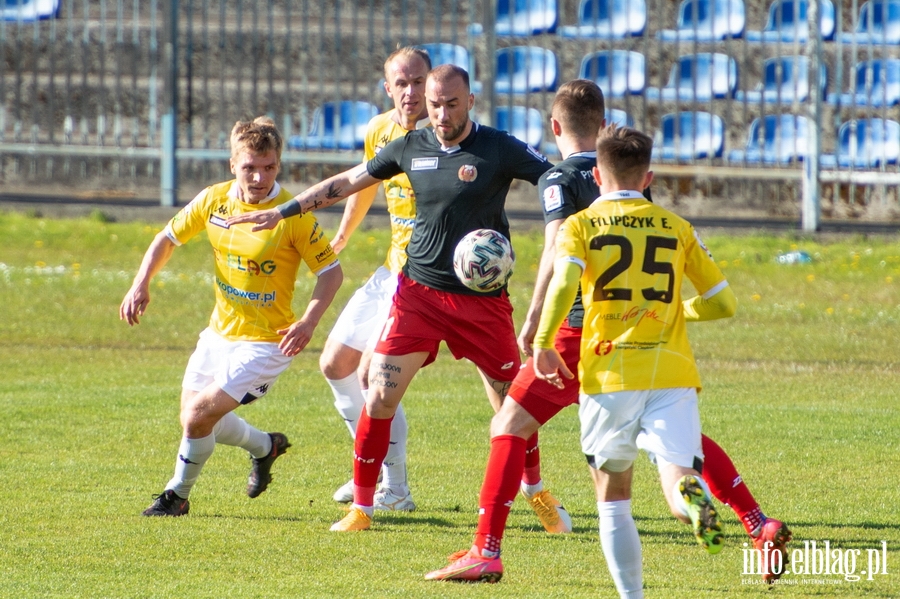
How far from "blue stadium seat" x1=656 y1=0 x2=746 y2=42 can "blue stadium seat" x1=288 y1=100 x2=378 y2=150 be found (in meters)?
4.23

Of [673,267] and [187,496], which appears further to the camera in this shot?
[187,496]

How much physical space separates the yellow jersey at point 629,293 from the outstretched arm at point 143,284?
249cm

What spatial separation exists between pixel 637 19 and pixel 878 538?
1245cm

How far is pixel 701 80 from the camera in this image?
17.3 m

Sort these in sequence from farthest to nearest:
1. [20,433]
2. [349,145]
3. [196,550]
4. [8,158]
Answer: [8,158]
[349,145]
[20,433]
[196,550]

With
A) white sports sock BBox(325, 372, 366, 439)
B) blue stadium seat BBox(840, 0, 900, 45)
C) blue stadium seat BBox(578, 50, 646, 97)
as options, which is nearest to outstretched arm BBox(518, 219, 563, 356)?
white sports sock BBox(325, 372, 366, 439)

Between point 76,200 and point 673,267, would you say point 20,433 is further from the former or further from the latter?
point 76,200

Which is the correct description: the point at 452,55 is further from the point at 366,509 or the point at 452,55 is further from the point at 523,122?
the point at 366,509

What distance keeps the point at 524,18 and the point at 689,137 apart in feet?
9.25

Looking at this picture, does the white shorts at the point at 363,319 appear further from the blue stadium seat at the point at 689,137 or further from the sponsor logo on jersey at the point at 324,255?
the blue stadium seat at the point at 689,137

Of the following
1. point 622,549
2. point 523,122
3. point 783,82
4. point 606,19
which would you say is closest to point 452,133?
point 622,549

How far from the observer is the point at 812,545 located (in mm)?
5738

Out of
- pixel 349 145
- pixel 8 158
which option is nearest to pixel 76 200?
pixel 8 158

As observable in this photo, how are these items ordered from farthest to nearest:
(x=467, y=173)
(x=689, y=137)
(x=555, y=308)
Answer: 1. (x=689, y=137)
2. (x=467, y=173)
3. (x=555, y=308)
